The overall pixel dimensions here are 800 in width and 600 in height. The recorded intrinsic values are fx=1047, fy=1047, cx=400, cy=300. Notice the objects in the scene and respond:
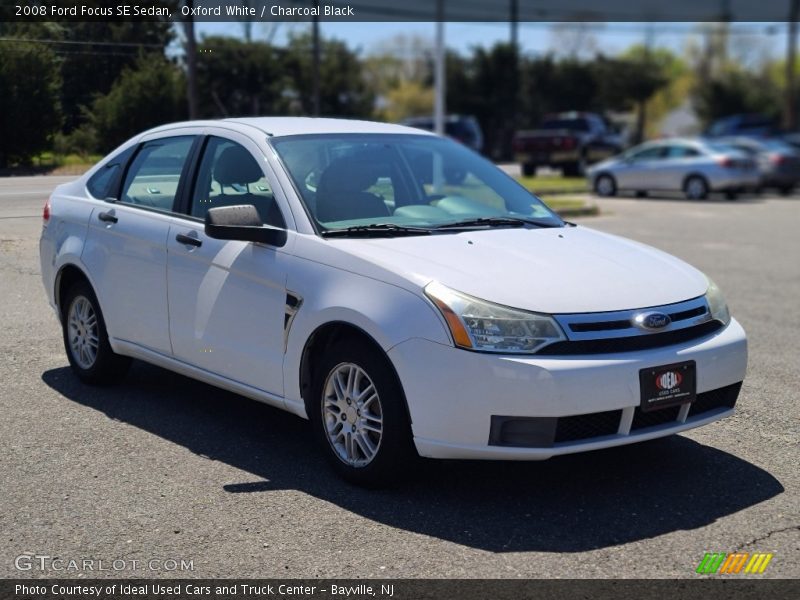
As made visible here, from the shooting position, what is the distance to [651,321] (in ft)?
15.0

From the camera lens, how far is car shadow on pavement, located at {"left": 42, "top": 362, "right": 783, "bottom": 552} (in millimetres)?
4406

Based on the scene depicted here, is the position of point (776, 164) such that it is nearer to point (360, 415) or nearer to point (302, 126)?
point (302, 126)

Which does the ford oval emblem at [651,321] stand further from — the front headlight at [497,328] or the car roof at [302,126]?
the car roof at [302,126]

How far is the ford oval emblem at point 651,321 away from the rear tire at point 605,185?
22.4 m

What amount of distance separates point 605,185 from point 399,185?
70.4ft

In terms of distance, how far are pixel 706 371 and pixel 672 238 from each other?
38.0 ft

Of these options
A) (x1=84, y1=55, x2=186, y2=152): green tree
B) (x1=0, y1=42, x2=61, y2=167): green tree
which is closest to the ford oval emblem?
(x1=0, y1=42, x2=61, y2=167): green tree

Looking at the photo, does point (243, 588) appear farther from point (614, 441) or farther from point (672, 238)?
point (672, 238)

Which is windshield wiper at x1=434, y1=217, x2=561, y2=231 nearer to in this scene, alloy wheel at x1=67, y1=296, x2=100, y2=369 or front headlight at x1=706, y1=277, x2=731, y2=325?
front headlight at x1=706, y1=277, x2=731, y2=325

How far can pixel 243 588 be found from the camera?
151 inches

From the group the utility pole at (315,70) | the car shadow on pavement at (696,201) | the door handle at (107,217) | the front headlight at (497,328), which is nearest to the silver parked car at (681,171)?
the car shadow on pavement at (696,201)

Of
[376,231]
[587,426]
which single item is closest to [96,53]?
[376,231]

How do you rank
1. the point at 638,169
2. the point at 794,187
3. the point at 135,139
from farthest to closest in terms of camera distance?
the point at 794,187
the point at 638,169
the point at 135,139

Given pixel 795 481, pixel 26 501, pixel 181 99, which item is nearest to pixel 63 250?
pixel 26 501
